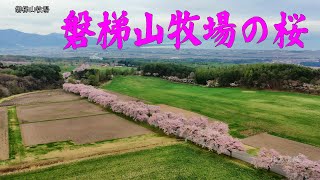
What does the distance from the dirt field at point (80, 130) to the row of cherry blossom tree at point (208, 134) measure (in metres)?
2.21

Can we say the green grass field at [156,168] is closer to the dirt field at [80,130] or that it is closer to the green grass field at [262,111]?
the dirt field at [80,130]

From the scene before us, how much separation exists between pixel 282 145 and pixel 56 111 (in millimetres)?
35633

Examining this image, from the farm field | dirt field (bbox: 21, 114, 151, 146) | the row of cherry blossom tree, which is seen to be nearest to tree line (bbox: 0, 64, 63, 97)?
the farm field

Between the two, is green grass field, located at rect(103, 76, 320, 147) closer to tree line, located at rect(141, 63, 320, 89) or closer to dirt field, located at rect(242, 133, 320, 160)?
dirt field, located at rect(242, 133, 320, 160)

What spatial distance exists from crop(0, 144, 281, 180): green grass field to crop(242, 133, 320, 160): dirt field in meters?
6.07

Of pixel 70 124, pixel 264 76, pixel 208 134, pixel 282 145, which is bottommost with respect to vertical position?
pixel 70 124

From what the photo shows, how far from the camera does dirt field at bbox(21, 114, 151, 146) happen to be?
129ft

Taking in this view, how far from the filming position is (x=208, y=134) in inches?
1369

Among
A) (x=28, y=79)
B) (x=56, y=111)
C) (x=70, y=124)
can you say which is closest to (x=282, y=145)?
(x=70, y=124)

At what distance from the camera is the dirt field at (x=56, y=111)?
168ft

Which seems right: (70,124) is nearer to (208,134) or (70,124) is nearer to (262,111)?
(208,134)

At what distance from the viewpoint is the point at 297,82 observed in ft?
261

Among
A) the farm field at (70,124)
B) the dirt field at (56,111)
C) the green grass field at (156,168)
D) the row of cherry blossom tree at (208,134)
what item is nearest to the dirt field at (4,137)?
the farm field at (70,124)

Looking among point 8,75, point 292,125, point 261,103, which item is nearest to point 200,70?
point 261,103
